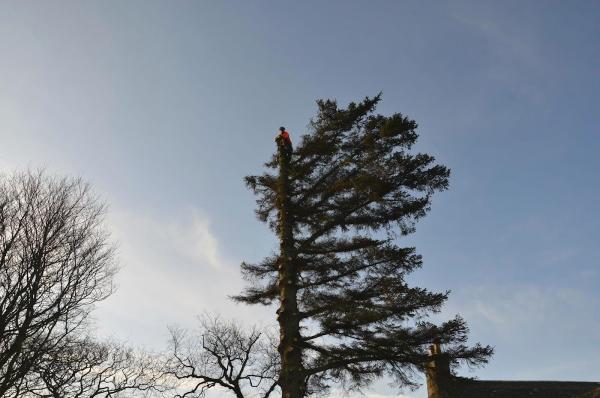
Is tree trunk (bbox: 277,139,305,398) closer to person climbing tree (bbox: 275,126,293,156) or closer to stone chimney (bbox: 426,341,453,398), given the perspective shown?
person climbing tree (bbox: 275,126,293,156)

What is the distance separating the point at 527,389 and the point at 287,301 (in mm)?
18762

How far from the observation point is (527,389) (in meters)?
22.2

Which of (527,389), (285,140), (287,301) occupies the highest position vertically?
(285,140)

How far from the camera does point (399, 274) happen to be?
10.0 m

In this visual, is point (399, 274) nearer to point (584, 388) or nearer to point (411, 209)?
point (411, 209)

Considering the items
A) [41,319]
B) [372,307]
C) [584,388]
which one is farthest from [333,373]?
[584,388]

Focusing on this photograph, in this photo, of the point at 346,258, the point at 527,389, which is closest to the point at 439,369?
the point at 346,258

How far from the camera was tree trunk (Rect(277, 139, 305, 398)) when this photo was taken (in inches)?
356

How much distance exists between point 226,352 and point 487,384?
14.1 metres

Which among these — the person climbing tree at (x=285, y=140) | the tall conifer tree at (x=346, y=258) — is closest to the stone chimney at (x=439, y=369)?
the tall conifer tree at (x=346, y=258)

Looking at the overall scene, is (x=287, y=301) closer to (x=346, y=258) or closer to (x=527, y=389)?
(x=346, y=258)

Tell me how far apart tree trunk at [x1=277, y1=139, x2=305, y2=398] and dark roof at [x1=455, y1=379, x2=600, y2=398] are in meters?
15.6

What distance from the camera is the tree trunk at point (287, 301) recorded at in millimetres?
9039

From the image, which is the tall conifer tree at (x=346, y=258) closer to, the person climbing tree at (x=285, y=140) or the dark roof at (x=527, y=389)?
the person climbing tree at (x=285, y=140)
